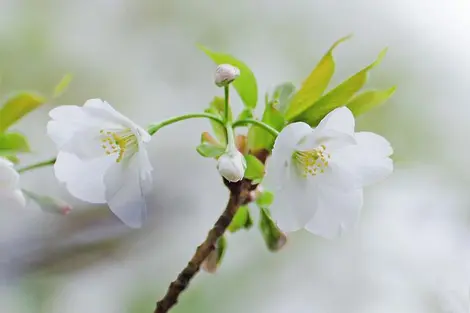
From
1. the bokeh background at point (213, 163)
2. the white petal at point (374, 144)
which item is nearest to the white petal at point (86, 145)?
the white petal at point (374, 144)

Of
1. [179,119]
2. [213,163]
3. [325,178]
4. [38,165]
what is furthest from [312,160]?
[213,163]

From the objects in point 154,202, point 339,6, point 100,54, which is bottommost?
point 154,202

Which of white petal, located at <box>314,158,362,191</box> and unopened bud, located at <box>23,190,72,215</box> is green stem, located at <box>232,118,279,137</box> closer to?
white petal, located at <box>314,158,362,191</box>

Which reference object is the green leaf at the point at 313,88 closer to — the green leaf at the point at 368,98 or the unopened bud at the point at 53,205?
the green leaf at the point at 368,98

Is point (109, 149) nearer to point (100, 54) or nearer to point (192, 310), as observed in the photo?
point (192, 310)

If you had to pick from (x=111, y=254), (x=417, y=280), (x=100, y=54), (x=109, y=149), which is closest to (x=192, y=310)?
(x=111, y=254)

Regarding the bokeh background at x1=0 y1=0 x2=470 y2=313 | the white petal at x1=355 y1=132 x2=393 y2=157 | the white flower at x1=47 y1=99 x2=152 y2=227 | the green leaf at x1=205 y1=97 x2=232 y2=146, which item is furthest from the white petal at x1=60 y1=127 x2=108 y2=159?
the bokeh background at x1=0 y1=0 x2=470 y2=313
